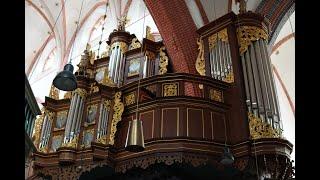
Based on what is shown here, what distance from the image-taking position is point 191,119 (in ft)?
25.5

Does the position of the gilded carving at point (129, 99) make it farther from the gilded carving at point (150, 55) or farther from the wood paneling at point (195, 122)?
the gilded carving at point (150, 55)

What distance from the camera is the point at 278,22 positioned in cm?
1175

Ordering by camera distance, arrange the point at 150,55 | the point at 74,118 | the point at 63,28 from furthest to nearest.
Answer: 1. the point at 63,28
2. the point at 150,55
3. the point at 74,118

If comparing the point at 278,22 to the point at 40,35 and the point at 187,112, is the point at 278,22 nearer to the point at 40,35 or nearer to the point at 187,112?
the point at 187,112

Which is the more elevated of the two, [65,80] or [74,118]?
[74,118]

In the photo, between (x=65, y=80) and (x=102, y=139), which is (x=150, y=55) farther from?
(x=65, y=80)

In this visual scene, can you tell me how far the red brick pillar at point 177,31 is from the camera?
11219 mm

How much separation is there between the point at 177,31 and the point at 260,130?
4.75 metres

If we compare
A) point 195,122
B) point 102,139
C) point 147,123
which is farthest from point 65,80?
point 195,122

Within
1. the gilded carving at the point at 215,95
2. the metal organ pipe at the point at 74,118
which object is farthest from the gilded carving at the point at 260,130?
the metal organ pipe at the point at 74,118

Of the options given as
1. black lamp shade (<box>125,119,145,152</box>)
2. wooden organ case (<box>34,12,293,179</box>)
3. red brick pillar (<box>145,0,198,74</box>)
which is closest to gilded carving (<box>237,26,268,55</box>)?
wooden organ case (<box>34,12,293,179</box>)

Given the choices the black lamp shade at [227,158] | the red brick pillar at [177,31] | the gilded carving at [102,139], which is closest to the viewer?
the black lamp shade at [227,158]

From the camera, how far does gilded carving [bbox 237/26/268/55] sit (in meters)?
9.05

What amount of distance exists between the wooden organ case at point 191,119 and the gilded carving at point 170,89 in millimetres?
21
